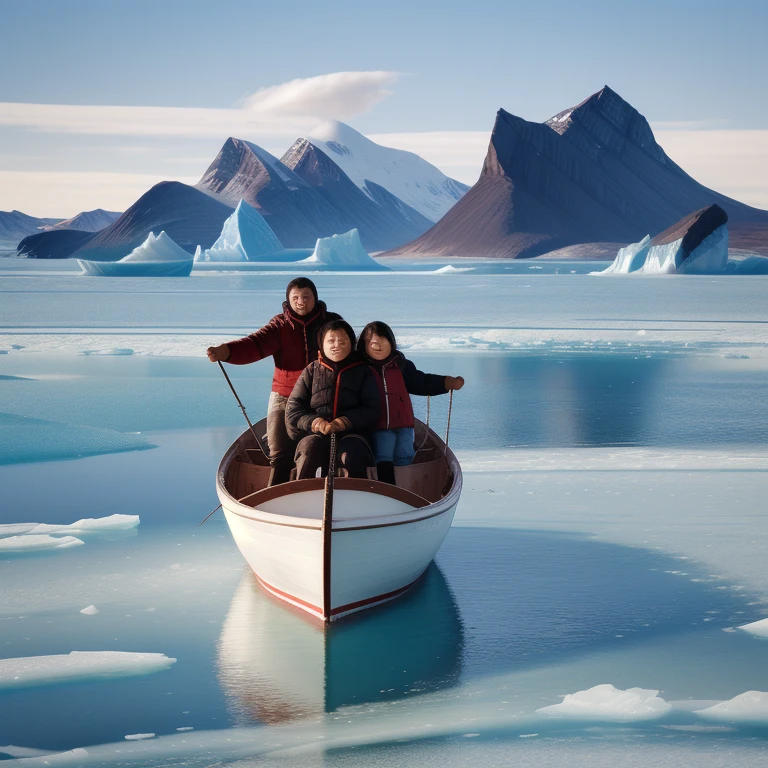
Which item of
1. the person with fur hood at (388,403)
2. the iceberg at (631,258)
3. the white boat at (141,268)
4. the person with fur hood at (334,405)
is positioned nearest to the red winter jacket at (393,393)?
the person with fur hood at (388,403)

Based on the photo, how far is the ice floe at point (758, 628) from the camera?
454cm

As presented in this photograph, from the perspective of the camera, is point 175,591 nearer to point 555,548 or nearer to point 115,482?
point 555,548

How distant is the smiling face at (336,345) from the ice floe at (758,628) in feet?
7.04

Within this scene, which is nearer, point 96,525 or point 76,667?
point 76,667

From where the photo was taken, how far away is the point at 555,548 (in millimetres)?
5895

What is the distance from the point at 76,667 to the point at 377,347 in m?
1.98

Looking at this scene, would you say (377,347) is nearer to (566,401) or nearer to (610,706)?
(610,706)

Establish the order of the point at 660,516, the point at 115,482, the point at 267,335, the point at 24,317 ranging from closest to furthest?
the point at 267,335, the point at 660,516, the point at 115,482, the point at 24,317

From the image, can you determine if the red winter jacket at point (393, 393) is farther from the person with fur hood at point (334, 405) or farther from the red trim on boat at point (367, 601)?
the red trim on boat at point (367, 601)

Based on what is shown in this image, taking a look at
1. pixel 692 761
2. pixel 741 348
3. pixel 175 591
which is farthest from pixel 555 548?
pixel 741 348

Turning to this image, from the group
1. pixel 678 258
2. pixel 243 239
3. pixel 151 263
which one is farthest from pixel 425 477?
pixel 243 239

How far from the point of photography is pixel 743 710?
375cm

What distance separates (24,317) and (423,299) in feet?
51.9

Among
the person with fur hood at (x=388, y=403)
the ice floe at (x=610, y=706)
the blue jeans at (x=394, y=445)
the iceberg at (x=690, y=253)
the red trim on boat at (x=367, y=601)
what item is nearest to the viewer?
the ice floe at (x=610, y=706)
